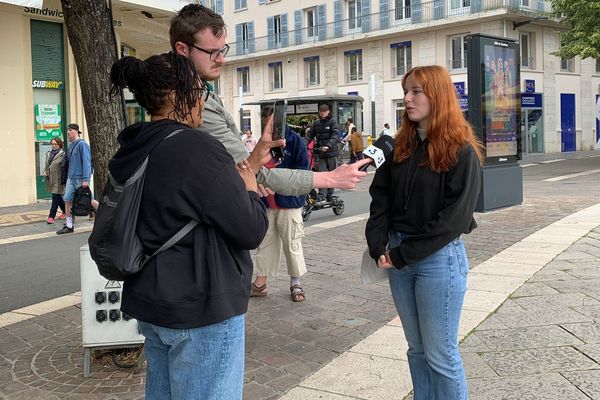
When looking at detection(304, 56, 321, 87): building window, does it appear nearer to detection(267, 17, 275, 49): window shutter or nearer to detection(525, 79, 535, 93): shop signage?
detection(267, 17, 275, 49): window shutter

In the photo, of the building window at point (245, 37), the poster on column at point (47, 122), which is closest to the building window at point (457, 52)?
the building window at point (245, 37)

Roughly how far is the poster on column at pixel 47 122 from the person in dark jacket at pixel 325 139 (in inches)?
272

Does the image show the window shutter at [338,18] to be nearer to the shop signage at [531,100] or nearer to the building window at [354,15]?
the building window at [354,15]

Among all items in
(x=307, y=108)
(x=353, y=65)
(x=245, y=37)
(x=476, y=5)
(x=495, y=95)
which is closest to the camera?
(x=495, y=95)

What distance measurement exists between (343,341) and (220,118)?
2490 millimetres

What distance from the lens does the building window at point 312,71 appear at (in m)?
40.0

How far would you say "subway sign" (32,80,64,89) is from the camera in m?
14.8

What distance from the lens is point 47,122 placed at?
15141mm

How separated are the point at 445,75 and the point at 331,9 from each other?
38.1 m

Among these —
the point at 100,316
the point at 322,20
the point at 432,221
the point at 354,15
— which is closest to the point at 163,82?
the point at 432,221

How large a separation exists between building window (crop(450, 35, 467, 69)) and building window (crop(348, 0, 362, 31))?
640 centimetres

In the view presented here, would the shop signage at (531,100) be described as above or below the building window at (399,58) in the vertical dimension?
below

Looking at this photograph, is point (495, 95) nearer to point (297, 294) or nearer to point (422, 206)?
point (297, 294)

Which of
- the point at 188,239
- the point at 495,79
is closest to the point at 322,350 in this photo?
the point at 188,239
